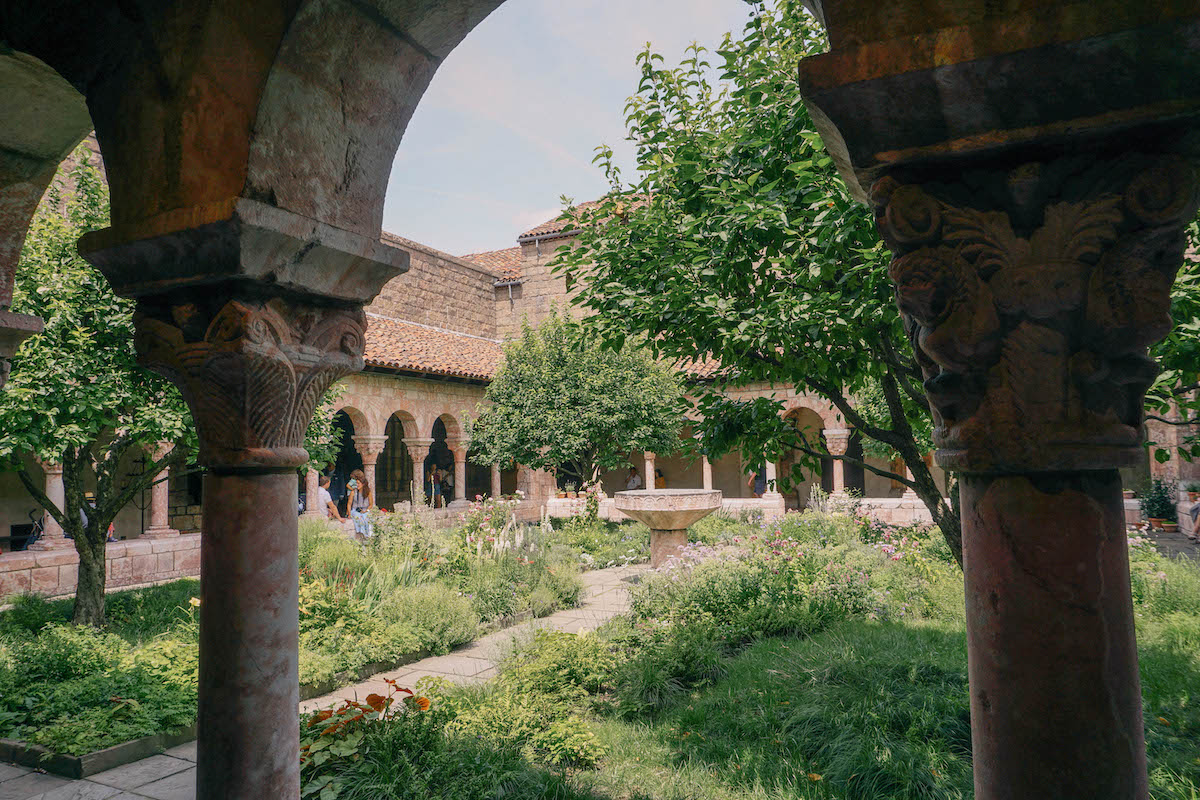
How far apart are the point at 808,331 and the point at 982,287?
232cm

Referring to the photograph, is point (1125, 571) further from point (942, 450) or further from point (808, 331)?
point (808, 331)

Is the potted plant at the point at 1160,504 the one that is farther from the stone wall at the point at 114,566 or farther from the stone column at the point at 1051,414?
the stone wall at the point at 114,566

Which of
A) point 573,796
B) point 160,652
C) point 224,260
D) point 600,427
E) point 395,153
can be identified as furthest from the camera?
point 600,427

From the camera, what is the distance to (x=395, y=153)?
241cm

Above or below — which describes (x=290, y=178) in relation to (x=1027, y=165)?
above

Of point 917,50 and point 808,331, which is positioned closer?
point 917,50

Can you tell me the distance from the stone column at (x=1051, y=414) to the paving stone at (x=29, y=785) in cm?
456

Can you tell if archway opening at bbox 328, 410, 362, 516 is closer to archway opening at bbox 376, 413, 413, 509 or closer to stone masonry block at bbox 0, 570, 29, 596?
archway opening at bbox 376, 413, 413, 509

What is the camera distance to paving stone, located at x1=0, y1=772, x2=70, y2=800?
12.3ft

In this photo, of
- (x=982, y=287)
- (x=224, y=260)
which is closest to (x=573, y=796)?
(x=224, y=260)

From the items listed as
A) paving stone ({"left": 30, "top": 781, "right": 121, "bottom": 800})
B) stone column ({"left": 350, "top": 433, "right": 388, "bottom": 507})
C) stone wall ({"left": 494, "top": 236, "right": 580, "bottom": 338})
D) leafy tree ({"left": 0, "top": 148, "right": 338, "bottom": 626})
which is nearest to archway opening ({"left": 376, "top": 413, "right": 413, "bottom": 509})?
stone wall ({"left": 494, "top": 236, "right": 580, "bottom": 338})

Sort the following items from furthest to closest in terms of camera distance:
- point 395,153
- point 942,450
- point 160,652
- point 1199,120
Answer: point 160,652 < point 395,153 < point 942,450 < point 1199,120

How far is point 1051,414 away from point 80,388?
291 inches

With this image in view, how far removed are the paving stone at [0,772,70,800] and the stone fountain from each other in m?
6.26
